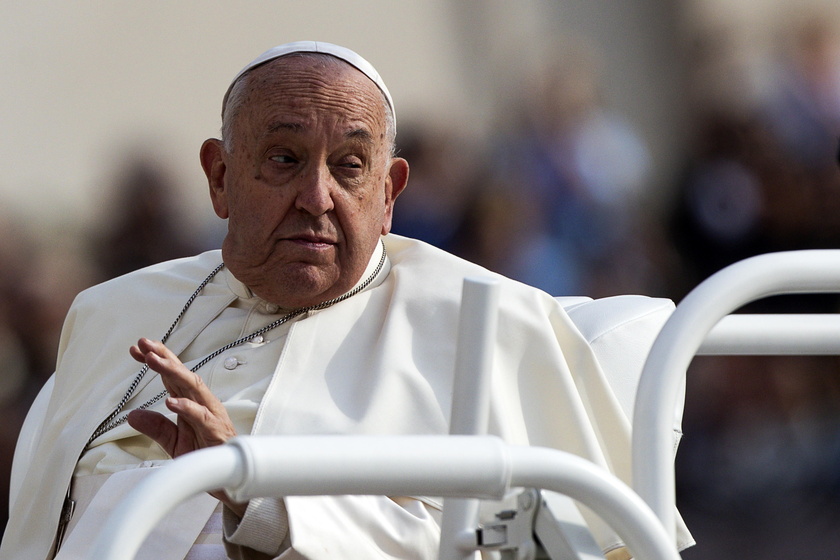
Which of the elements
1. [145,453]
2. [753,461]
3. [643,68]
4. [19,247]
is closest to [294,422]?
[145,453]

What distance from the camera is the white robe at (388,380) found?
9.44 ft

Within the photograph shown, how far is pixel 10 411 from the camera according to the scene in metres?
5.45

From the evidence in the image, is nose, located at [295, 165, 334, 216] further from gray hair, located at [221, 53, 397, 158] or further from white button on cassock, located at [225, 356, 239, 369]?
white button on cassock, located at [225, 356, 239, 369]

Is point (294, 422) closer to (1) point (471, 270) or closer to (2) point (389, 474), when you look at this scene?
(1) point (471, 270)

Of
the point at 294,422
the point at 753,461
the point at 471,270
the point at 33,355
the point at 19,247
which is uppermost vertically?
the point at 471,270

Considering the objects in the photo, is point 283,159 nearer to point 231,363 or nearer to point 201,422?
point 231,363

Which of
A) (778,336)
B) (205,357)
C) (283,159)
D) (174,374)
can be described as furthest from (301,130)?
(778,336)

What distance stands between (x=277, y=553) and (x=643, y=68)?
622 cm

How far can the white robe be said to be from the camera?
9.44 ft

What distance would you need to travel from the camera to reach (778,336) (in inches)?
68.1

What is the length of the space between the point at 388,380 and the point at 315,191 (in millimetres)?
500

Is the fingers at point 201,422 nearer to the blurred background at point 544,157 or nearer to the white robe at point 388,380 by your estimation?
the white robe at point 388,380

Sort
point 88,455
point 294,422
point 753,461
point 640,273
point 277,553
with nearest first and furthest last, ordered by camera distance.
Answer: point 277,553, point 294,422, point 88,455, point 753,461, point 640,273

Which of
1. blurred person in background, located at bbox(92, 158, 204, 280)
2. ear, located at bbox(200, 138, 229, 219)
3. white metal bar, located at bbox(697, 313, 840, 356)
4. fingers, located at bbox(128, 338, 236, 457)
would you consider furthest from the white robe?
blurred person in background, located at bbox(92, 158, 204, 280)
